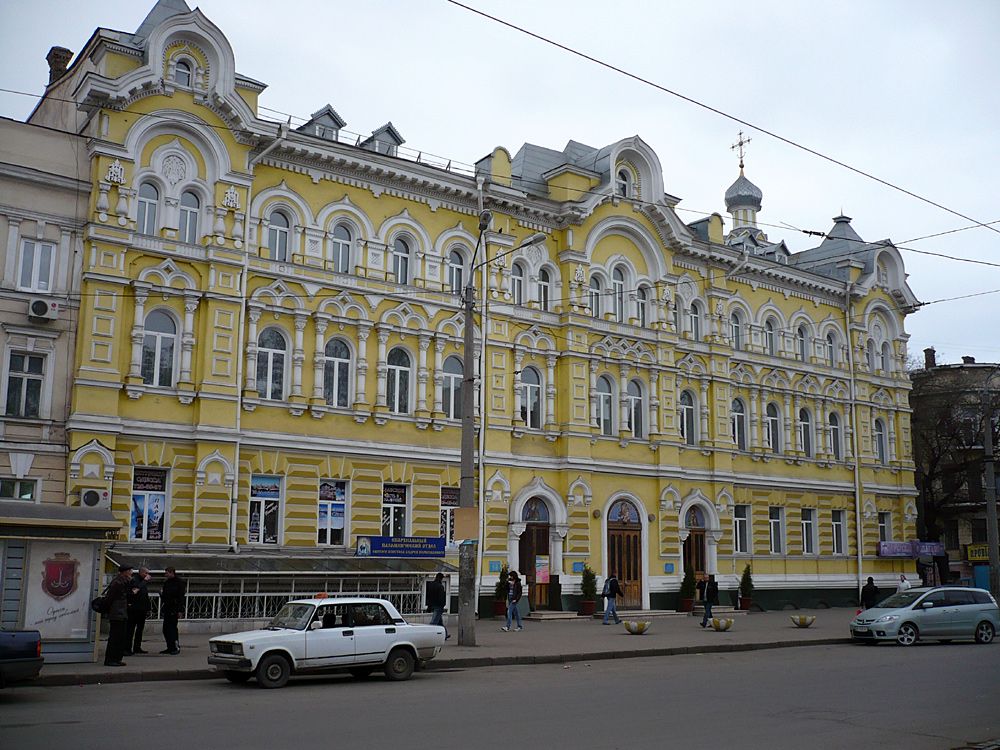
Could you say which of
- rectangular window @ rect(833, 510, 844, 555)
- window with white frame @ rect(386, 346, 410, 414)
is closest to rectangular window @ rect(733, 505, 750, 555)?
rectangular window @ rect(833, 510, 844, 555)

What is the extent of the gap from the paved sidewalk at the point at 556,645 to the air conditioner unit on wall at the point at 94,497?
3.88 metres

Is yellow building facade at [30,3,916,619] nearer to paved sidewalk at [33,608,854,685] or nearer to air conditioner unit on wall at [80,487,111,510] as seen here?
air conditioner unit on wall at [80,487,111,510]

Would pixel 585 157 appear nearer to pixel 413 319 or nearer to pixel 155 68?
pixel 413 319

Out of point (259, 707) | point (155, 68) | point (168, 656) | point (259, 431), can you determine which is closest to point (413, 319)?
point (259, 431)

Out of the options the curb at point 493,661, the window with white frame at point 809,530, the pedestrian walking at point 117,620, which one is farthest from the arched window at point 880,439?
the pedestrian walking at point 117,620

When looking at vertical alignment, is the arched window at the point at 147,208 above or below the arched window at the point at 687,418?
above

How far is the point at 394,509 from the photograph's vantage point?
30.8 m

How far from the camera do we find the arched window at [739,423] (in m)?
41.5

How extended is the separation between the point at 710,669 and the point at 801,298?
1113 inches

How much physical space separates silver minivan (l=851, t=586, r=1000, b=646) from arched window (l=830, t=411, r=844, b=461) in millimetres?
19220

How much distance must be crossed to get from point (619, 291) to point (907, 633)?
16.4 meters

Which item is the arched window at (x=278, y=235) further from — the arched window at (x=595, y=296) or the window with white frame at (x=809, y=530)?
the window with white frame at (x=809, y=530)

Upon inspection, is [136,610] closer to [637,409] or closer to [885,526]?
[637,409]

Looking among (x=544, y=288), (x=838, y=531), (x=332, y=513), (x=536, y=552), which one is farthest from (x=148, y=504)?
(x=838, y=531)
